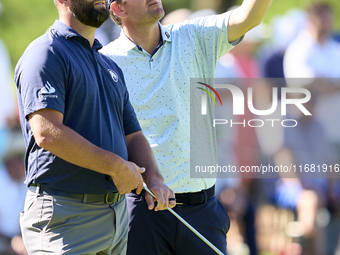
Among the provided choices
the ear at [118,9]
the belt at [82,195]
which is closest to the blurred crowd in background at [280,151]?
the ear at [118,9]

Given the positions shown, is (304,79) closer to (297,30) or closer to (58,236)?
(297,30)

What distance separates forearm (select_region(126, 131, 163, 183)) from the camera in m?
2.98

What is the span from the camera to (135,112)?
3512 mm

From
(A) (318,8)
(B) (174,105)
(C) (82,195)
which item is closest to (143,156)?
(C) (82,195)

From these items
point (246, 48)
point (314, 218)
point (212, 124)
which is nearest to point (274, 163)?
point (314, 218)

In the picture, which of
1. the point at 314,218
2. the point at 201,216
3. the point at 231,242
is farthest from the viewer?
the point at 231,242

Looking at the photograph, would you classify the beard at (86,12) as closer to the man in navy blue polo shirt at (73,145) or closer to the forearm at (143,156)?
the man in navy blue polo shirt at (73,145)

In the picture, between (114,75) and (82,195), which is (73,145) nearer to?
(82,195)

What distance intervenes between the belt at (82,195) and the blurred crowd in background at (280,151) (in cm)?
331

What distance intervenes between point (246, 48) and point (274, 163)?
137cm

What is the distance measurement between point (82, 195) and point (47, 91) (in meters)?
0.54

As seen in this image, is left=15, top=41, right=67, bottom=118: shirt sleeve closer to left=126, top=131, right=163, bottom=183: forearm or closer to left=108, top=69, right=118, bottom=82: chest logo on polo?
left=108, top=69, right=118, bottom=82: chest logo on polo

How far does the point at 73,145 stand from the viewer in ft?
8.31

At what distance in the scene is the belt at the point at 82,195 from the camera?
2.67 meters
